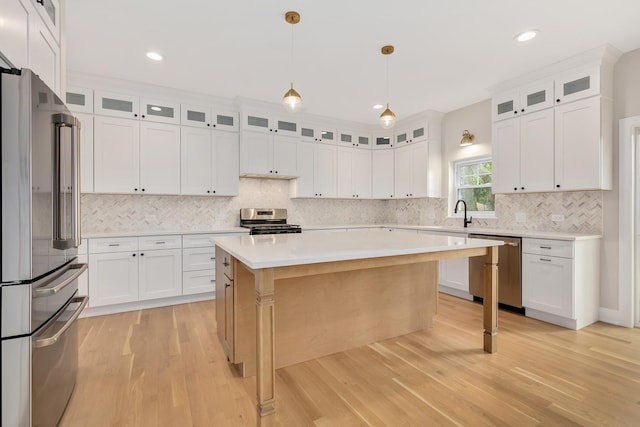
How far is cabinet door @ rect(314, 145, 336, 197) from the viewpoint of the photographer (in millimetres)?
5070

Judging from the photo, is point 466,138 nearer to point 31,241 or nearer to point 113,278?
point 31,241

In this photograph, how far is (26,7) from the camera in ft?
5.10

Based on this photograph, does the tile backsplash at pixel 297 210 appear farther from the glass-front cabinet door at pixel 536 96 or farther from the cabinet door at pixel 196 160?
the glass-front cabinet door at pixel 536 96

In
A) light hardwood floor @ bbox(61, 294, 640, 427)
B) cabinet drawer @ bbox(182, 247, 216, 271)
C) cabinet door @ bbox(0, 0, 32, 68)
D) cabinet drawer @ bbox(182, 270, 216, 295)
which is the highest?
cabinet door @ bbox(0, 0, 32, 68)

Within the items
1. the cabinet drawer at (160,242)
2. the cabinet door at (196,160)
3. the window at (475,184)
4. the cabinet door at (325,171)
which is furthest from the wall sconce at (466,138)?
the cabinet drawer at (160,242)

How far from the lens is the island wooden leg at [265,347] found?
158 cm

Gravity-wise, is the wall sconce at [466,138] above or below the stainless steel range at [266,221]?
above

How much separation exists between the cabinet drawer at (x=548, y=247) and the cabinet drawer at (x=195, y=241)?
12.1 ft

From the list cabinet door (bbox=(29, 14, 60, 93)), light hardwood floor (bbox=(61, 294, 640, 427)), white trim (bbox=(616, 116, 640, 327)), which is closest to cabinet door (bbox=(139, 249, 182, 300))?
light hardwood floor (bbox=(61, 294, 640, 427))

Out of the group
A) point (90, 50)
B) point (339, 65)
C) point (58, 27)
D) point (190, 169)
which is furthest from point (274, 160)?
point (58, 27)

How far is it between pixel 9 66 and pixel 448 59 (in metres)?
3.39

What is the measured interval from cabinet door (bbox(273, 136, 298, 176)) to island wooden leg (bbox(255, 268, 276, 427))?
3241mm

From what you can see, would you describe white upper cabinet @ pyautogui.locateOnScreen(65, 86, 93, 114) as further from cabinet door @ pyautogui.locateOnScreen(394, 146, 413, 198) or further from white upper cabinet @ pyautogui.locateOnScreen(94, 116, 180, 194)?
cabinet door @ pyautogui.locateOnScreen(394, 146, 413, 198)

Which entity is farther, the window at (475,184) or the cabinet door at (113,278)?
the window at (475,184)
